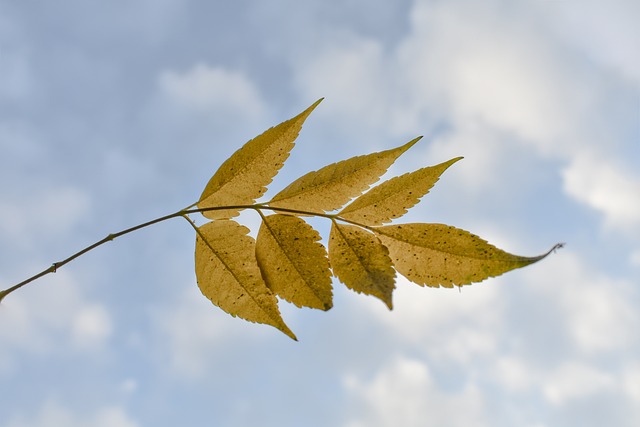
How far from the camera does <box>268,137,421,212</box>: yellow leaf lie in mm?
1546

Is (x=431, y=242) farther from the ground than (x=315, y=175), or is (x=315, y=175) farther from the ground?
(x=315, y=175)

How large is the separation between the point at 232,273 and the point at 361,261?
0.30 metres

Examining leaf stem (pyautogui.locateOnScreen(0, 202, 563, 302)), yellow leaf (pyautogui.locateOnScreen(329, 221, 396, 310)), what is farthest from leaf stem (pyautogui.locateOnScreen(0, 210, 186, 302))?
yellow leaf (pyautogui.locateOnScreen(329, 221, 396, 310))

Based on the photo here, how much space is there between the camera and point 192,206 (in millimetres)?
1547

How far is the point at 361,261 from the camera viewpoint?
4.89ft

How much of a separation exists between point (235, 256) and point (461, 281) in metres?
0.52

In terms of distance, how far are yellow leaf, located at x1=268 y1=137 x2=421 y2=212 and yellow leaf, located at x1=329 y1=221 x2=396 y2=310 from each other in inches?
2.5

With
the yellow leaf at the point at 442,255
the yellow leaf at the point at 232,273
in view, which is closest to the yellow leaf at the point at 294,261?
the yellow leaf at the point at 232,273

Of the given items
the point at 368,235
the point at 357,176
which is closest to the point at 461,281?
the point at 368,235

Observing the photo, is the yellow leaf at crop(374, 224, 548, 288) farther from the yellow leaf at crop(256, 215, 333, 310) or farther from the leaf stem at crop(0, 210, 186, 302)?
the leaf stem at crop(0, 210, 186, 302)

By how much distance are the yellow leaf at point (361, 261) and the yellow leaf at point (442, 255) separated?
4 centimetres

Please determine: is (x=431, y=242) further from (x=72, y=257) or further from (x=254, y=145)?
(x=72, y=257)

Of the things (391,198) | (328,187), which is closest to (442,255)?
(391,198)

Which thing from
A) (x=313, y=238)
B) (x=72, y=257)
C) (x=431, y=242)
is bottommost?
(x=431, y=242)
